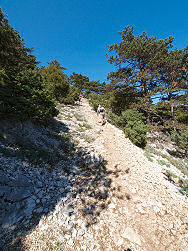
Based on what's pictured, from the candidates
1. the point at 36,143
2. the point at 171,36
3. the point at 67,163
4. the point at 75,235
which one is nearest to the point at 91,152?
the point at 67,163

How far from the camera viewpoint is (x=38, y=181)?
339 centimetres

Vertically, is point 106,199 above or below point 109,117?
below

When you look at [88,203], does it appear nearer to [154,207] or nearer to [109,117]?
[154,207]

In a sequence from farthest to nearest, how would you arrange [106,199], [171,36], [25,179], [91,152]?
1. [171,36]
2. [91,152]
3. [106,199]
4. [25,179]

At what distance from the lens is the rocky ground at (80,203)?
2.36 meters

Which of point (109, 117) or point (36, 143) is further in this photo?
point (109, 117)

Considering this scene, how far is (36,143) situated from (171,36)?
18.5m

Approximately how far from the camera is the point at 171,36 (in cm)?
1164

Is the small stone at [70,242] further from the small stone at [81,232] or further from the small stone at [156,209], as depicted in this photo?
the small stone at [156,209]

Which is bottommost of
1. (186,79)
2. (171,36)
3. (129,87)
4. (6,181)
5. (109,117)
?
(6,181)

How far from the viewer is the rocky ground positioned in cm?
236

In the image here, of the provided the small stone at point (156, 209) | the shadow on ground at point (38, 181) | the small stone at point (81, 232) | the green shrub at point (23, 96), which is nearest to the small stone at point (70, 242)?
the small stone at point (81, 232)

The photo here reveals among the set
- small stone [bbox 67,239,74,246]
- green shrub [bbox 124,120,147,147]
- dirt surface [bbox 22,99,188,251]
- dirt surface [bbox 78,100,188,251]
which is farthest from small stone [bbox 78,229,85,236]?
green shrub [bbox 124,120,147,147]

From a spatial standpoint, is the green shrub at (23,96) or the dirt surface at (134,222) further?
the green shrub at (23,96)
